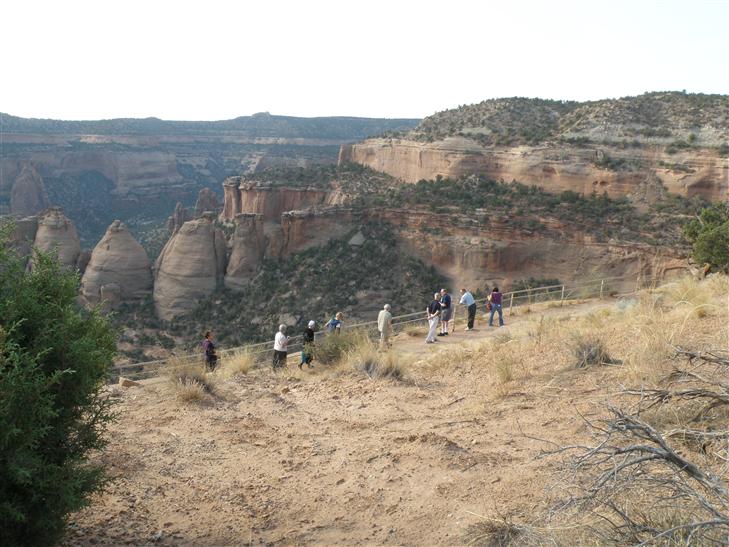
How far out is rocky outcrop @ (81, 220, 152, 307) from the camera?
3288cm

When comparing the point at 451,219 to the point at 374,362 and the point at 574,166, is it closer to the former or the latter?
the point at 574,166

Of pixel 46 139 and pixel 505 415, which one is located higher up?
pixel 46 139

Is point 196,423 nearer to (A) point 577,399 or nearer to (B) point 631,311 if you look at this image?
(A) point 577,399

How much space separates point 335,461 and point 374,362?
133 inches

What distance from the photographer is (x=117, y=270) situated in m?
33.3

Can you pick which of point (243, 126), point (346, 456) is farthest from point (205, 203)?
point (243, 126)

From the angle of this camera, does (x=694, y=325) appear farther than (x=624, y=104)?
No

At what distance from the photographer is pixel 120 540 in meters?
5.15

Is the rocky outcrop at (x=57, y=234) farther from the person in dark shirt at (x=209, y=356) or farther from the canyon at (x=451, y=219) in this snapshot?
the person in dark shirt at (x=209, y=356)

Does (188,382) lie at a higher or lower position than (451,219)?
lower

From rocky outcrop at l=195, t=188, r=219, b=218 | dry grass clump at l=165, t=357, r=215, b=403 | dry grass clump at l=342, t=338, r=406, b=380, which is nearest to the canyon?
rocky outcrop at l=195, t=188, r=219, b=218

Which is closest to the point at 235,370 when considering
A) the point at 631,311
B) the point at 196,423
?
the point at 196,423

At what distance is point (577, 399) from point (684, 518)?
373 cm

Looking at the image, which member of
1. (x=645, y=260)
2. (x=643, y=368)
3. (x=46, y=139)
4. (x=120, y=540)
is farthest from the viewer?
(x=46, y=139)
